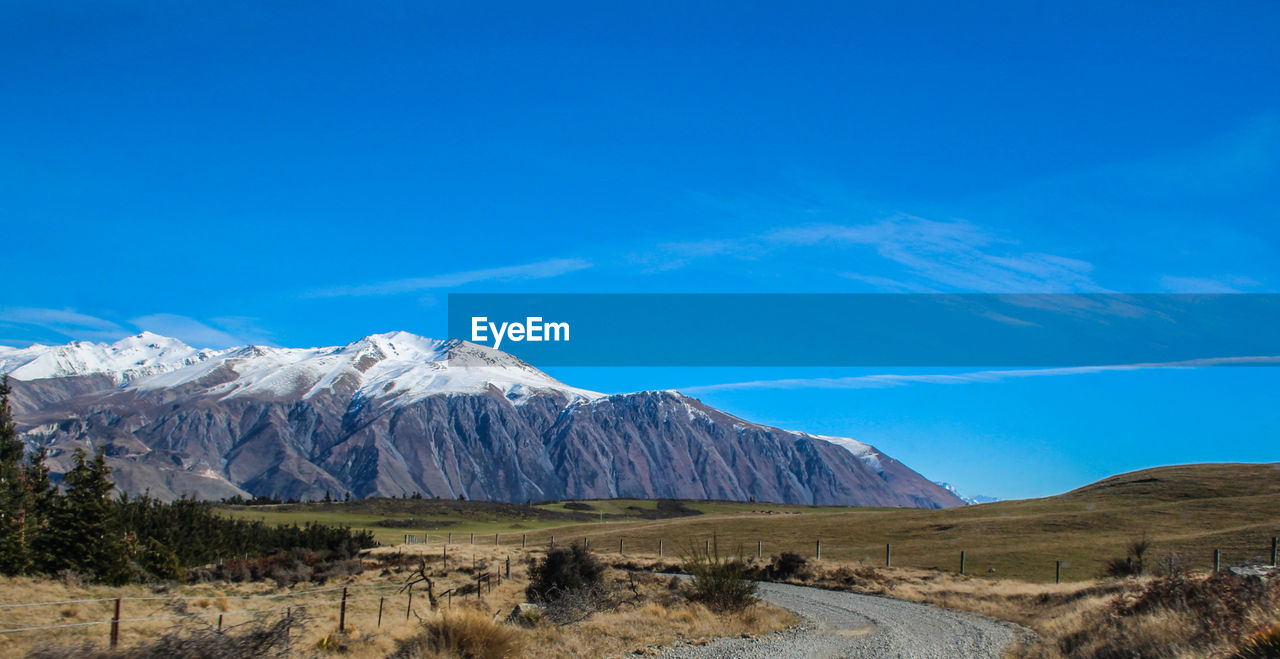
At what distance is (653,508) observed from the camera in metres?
186

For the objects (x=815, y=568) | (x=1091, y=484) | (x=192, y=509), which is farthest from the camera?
(x=1091, y=484)

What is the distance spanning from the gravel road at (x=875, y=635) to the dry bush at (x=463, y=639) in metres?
3.84

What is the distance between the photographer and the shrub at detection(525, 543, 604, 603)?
102 ft

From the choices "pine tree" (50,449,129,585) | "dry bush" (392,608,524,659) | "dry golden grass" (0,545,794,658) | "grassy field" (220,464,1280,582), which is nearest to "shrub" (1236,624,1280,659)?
"dry golden grass" (0,545,794,658)

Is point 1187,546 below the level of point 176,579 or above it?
above

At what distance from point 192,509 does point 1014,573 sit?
61.8 m

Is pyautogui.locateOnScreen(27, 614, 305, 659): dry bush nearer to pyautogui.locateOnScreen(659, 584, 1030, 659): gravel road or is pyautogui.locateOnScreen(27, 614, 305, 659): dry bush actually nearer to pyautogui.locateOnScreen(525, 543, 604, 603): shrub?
pyautogui.locateOnScreen(659, 584, 1030, 659): gravel road

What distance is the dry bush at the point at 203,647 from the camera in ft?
46.1

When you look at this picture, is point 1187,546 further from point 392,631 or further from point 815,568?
point 392,631

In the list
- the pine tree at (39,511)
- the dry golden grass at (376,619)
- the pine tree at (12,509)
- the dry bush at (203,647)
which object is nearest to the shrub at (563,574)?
the dry golden grass at (376,619)

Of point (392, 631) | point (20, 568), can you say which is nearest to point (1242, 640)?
point (392, 631)

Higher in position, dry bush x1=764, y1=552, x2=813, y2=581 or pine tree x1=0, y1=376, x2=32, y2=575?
pine tree x1=0, y1=376, x2=32, y2=575

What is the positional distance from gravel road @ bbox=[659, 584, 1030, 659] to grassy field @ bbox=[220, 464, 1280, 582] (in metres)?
5.02

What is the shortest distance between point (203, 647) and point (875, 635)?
16.4 meters
